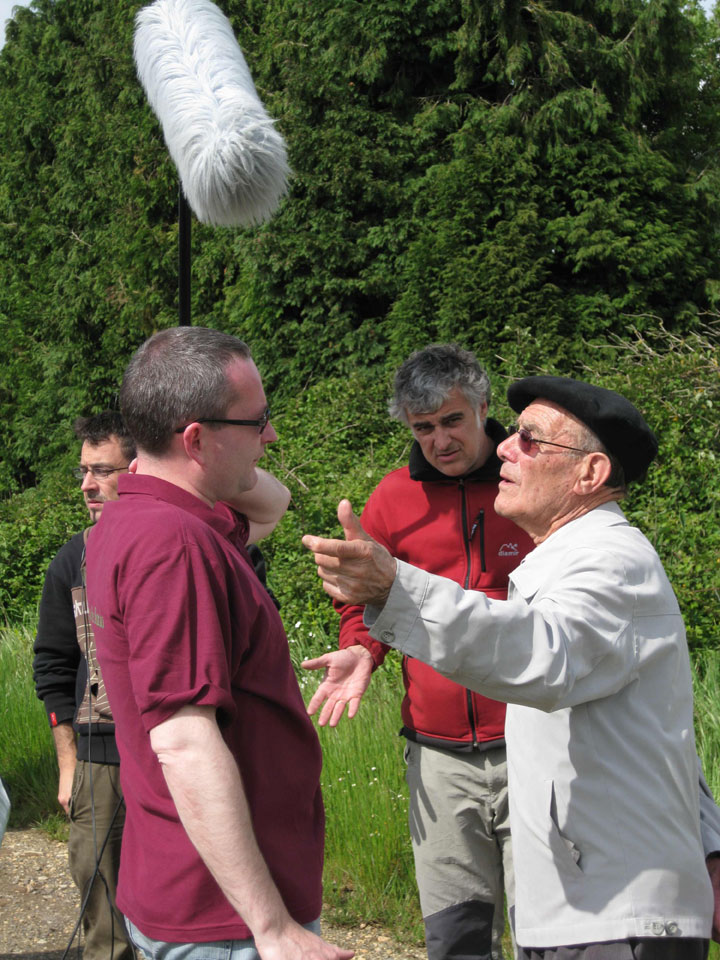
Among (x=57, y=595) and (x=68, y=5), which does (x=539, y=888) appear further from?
(x=68, y=5)

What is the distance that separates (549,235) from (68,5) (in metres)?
11.1

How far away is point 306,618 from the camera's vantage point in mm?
6777

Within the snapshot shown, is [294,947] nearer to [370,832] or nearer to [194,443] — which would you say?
[194,443]

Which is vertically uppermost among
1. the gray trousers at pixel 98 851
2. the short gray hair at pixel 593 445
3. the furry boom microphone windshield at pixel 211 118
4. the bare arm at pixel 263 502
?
the furry boom microphone windshield at pixel 211 118

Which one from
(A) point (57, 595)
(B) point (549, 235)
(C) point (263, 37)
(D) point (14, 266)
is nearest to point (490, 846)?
(A) point (57, 595)

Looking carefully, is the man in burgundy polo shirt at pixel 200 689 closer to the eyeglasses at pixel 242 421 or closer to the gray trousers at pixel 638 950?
the eyeglasses at pixel 242 421

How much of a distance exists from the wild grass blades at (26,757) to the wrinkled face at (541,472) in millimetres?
4252

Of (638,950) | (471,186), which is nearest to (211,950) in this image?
(638,950)

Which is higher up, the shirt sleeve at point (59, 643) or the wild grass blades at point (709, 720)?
the shirt sleeve at point (59, 643)

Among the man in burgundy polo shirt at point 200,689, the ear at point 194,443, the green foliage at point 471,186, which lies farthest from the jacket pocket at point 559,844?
the green foliage at point 471,186

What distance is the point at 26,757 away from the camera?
5793mm

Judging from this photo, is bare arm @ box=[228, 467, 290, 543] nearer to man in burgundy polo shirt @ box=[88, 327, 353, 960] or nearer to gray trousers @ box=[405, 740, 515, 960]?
man in burgundy polo shirt @ box=[88, 327, 353, 960]

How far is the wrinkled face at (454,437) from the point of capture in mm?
3354

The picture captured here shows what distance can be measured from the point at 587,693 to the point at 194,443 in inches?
35.6
